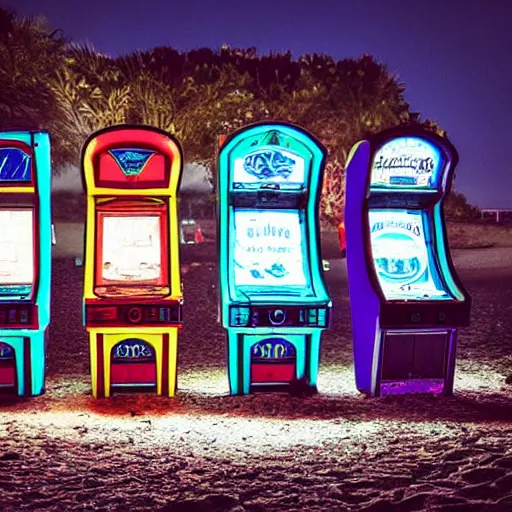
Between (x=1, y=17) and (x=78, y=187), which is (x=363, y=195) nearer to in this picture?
(x=1, y=17)

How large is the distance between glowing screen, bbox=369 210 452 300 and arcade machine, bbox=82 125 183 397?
6.20ft

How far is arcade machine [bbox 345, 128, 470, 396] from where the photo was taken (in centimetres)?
616

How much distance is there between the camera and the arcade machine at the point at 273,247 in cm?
615

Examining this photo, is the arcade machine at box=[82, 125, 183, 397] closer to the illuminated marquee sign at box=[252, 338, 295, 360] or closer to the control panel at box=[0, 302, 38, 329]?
the control panel at box=[0, 302, 38, 329]

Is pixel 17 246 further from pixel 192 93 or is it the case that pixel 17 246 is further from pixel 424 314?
pixel 192 93

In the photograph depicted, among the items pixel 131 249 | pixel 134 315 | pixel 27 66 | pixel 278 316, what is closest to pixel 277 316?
pixel 278 316

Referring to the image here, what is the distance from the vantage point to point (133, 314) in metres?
5.95

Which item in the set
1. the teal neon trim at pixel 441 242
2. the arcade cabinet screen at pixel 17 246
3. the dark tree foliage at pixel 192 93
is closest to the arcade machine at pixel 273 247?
the teal neon trim at pixel 441 242

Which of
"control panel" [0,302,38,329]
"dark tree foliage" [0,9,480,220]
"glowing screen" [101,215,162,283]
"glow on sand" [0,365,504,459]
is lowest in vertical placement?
"glow on sand" [0,365,504,459]

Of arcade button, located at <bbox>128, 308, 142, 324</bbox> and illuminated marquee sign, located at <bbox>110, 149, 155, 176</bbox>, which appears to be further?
illuminated marquee sign, located at <bbox>110, 149, 155, 176</bbox>

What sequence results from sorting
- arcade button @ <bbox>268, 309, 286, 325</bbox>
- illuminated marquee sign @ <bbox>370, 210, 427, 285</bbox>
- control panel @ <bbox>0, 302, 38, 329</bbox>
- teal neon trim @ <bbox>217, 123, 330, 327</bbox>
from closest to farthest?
control panel @ <bbox>0, 302, 38, 329</bbox> → arcade button @ <bbox>268, 309, 286, 325</bbox> → teal neon trim @ <bbox>217, 123, 330, 327</bbox> → illuminated marquee sign @ <bbox>370, 210, 427, 285</bbox>

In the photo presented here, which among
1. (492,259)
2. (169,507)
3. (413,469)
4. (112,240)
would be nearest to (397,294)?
(413,469)

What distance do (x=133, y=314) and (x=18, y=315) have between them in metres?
1.00

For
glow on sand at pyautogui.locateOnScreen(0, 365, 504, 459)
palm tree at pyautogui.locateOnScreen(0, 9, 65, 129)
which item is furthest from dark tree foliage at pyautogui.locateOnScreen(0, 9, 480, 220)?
glow on sand at pyautogui.locateOnScreen(0, 365, 504, 459)
